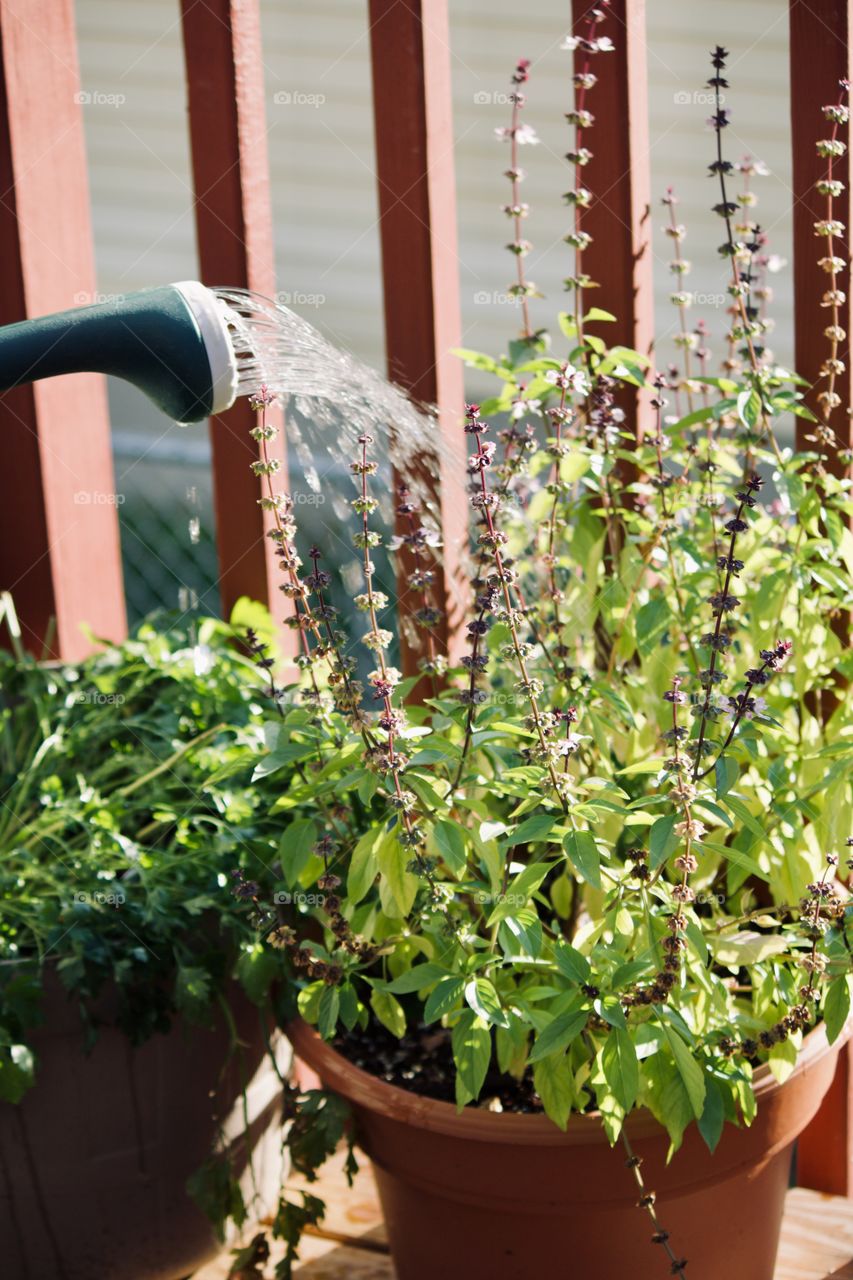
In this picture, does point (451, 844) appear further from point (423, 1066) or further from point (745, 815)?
point (423, 1066)

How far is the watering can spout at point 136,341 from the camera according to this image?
971mm

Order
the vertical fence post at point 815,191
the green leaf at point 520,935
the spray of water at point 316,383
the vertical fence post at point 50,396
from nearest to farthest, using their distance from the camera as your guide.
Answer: the green leaf at point 520,935 → the spray of water at point 316,383 → the vertical fence post at point 815,191 → the vertical fence post at point 50,396

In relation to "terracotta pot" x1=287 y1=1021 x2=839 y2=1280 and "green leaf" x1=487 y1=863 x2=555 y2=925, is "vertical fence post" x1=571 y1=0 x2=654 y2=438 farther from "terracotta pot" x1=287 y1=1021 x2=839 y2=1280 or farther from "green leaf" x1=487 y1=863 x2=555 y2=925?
"terracotta pot" x1=287 y1=1021 x2=839 y2=1280

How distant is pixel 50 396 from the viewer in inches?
82.5

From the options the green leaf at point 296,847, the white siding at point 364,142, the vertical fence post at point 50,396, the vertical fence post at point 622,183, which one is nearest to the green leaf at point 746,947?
the green leaf at point 296,847

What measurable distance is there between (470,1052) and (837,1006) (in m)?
0.33

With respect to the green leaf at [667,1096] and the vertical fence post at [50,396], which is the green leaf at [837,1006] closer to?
the green leaf at [667,1096]

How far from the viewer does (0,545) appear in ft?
7.18

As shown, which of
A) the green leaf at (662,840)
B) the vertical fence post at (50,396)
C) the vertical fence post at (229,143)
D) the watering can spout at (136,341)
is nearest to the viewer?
the watering can spout at (136,341)

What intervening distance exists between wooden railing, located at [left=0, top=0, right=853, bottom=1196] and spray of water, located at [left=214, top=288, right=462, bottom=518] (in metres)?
0.21

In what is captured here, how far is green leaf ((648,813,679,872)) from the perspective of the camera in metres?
1.09

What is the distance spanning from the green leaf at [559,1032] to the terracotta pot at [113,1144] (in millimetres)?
530

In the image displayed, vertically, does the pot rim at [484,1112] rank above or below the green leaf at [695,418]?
below

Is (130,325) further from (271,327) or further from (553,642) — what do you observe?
(553,642)
